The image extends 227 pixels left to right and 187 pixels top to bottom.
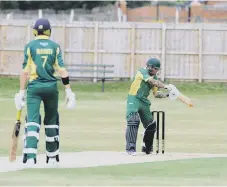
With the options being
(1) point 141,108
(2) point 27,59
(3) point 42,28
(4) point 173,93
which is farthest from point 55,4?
(2) point 27,59

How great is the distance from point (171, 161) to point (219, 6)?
43474 millimetres

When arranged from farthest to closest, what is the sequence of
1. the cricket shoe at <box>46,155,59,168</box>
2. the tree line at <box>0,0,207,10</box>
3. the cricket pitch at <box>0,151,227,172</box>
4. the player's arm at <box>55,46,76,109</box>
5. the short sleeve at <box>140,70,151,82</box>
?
the tree line at <box>0,0,207,10</box>, the short sleeve at <box>140,70,151,82</box>, the cricket pitch at <box>0,151,227,172</box>, the cricket shoe at <box>46,155,59,168</box>, the player's arm at <box>55,46,76,109</box>

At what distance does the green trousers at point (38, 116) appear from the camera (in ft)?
40.1

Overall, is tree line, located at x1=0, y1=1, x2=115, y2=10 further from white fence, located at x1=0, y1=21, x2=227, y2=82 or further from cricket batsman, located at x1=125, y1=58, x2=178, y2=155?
cricket batsman, located at x1=125, y1=58, x2=178, y2=155

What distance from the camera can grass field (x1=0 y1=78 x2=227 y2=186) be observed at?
11.1 metres

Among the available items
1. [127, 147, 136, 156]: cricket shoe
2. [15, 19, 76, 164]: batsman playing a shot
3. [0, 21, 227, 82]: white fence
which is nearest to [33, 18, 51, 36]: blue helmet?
[15, 19, 76, 164]: batsman playing a shot

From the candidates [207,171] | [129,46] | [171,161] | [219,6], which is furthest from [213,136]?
[219,6]

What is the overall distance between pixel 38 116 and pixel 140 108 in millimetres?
2736

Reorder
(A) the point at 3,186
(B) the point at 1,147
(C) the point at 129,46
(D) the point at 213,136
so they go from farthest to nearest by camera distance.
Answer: (C) the point at 129,46
(D) the point at 213,136
(B) the point at 1,147
(A) the point at 3,186

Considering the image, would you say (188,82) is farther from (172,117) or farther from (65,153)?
(65,153)

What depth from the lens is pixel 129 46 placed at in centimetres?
3619

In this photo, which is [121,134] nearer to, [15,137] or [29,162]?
[15,137]

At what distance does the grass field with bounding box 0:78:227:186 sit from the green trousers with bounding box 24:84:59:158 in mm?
578

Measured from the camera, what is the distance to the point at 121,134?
62.4ft
